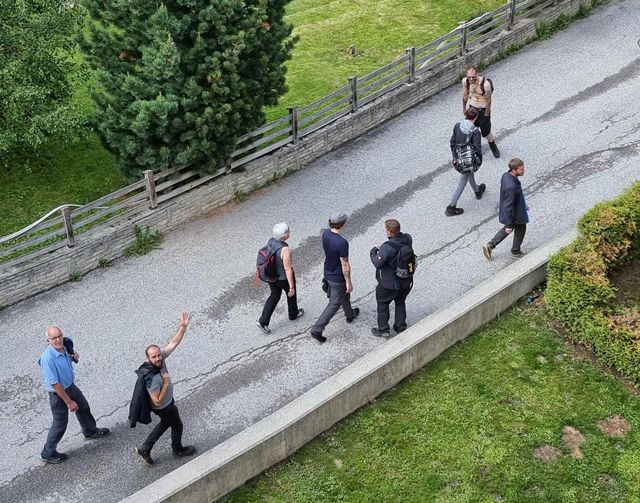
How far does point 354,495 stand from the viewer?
8.45 meters

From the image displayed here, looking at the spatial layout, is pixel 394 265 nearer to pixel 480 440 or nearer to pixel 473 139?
pixel 480 440

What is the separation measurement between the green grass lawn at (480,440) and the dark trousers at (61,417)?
2057mm

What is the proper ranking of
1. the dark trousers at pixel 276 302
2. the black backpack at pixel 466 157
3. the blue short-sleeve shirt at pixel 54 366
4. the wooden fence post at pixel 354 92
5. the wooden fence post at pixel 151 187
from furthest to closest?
the wooden fence post at pixel 354 92 → the wooden fence post at pixel 151 187 → the black backpack at pixel 466 157 → the dark trousers at pixel 276 302 → the blue short-sleeve shirt at pixel 54 366

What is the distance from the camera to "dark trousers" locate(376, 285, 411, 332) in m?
10.2

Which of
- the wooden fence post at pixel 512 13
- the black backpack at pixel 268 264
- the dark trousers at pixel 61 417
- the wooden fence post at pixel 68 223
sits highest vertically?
the wooden fence post at pixel 512 13

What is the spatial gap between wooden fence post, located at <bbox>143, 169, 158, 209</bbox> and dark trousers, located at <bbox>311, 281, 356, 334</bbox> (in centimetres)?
391

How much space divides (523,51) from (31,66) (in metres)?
10.7

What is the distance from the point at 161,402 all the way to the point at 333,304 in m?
2.90

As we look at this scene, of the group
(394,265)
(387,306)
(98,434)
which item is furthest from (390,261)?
(98,434)

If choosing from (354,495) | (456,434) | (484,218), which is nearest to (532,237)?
(484,218)

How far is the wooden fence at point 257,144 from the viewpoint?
40.4 ft

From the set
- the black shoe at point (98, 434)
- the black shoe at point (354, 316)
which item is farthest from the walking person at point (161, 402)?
the black shoe at point (354, 316)

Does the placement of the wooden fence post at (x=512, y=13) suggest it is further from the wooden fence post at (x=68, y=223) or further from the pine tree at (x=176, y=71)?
the wooden fence post at (x=68, y=223)

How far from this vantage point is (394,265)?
990cm
